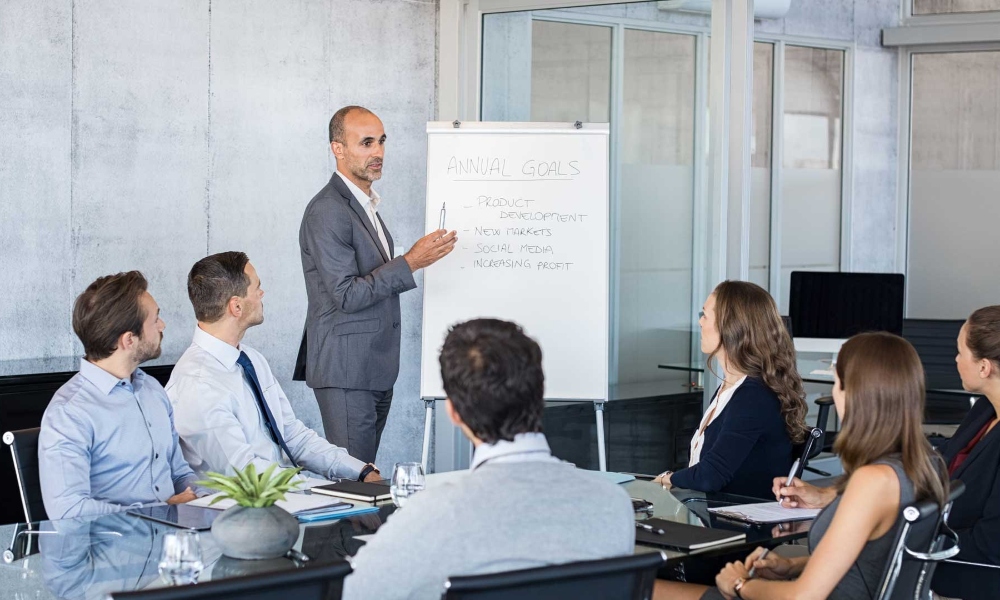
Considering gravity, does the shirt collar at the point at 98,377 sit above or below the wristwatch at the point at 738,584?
above

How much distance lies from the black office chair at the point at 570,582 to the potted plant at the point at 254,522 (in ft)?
1.90

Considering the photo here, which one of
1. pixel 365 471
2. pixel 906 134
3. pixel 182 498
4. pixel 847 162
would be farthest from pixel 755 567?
pixel 906 134

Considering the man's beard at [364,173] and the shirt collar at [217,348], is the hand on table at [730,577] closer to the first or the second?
the shirt collar at [217,348]

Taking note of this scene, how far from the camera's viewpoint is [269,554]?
213 cm

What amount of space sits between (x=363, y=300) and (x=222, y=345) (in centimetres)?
109

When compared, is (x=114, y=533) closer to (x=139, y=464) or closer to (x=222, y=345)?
(x=139, y=464)

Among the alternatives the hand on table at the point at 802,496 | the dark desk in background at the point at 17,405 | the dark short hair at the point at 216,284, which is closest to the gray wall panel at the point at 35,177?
the dark desk in background at the point at 17,405

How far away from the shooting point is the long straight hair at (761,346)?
10.6ft

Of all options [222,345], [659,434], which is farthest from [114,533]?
[659,434]

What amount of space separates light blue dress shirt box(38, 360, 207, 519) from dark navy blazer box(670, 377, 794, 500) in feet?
4.69

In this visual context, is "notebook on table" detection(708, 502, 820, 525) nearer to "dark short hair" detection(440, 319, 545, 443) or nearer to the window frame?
"dark short hair" detection(440, 319, 545, 443)

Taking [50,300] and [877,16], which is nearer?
[50,300]

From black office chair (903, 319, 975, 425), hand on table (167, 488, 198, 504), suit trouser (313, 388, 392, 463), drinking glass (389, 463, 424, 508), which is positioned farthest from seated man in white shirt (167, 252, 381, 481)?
black office chair (903, 319, 975, 425)

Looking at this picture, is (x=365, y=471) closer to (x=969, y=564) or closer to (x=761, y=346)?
(x=761, y=346)
